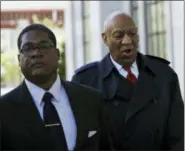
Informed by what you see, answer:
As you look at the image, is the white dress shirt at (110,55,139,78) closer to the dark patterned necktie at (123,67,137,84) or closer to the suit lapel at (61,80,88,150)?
the dark patterned necktie at (123,67,137,84)

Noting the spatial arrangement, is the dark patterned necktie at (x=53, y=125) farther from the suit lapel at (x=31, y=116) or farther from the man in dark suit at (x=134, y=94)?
the man in dark suit at (x=134, y=94)

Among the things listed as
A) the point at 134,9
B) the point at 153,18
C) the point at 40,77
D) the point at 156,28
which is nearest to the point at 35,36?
the point at 40,77

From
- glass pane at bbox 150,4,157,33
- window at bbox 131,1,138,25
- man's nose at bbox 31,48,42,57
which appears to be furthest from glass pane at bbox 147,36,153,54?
man's nose at bbox 31,48,42,57

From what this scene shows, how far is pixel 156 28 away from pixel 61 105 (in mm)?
8313

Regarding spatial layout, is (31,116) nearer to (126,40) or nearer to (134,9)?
(126,40)

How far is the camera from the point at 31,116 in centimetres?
222

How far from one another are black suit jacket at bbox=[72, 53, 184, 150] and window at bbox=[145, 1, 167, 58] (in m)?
6.55

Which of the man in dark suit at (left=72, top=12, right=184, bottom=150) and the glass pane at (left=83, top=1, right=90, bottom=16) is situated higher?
the glass pane at (left=83, top=1, right=90, bottom=16)

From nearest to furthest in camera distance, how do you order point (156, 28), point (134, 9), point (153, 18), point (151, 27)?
point (156, 28), point (153, 18), point (151, 27), point (134, 9)

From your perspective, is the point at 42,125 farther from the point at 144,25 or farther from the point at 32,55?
the point at 144,25

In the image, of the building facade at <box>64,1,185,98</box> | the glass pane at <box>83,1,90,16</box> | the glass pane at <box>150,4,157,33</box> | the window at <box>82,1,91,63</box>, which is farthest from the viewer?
the glass pane at <box>83,1,90,16</box>

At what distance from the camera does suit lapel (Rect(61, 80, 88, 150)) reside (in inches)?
88.2

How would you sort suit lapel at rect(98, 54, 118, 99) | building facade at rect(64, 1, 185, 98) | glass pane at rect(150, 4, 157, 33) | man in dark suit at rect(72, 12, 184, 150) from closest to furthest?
man in dark suit at rect(72, 12, 184, 150) → suit lapel at rect(98, 54, 118, 99) → building facade at rect(64, 1, 185, 98) → glass pane at rect(150, 4, 157, 33)

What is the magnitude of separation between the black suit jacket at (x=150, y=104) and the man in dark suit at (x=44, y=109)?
667 mm
